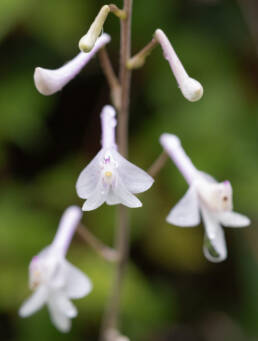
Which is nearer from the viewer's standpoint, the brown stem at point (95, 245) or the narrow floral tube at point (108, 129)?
the narrow floral tube at point (108, 129)

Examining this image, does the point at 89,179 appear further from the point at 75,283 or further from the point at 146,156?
the point at 146,156

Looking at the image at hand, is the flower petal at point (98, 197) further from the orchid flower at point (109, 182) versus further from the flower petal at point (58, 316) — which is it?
the flower petal at point (58, 316)

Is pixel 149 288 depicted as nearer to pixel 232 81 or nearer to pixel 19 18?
pixel 232 81

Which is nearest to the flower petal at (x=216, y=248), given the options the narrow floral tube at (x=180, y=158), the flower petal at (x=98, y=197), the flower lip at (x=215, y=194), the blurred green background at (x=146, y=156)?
the flower lip at (x=215, y=194)

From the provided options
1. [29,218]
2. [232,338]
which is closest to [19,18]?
[29,218]

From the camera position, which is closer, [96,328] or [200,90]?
[200,90]

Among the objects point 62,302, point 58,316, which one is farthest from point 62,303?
point 58,316
